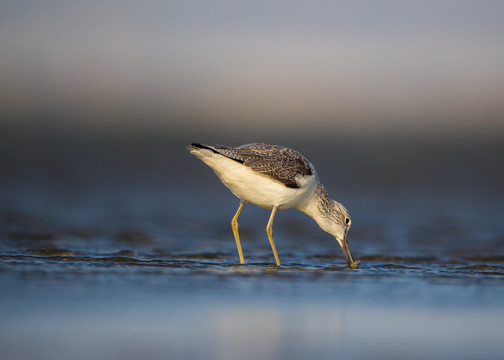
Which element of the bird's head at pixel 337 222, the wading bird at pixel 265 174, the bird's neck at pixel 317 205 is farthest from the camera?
the bird's head at pixel 337 222

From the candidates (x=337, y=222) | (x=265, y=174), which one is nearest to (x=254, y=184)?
(x=265, y=174)

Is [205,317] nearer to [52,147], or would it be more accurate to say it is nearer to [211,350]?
[211,350]

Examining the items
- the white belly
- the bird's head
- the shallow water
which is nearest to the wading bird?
the white belly

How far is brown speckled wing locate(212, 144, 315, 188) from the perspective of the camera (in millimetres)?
10461

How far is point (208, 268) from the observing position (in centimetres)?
988

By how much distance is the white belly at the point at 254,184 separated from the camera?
1030 cm

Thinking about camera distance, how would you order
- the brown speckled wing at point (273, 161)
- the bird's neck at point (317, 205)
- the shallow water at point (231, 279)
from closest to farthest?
the shallow water at point (231, 279)
the brown speckled wing at point (273, 161)
the bird's neck at point (317, 205)

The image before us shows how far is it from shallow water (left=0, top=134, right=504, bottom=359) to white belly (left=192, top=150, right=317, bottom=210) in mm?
946

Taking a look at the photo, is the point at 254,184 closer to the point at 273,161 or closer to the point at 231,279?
the point at 273,161

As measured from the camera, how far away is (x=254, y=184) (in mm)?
10633

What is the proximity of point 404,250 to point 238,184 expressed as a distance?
143 inches

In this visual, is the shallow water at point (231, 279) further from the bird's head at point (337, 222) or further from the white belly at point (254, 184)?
the white belly at point (254, 184)

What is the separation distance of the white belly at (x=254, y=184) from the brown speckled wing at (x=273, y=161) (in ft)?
0.24

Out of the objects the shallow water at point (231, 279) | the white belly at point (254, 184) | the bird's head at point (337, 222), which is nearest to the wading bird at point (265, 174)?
the white belly at point (254, 184)
